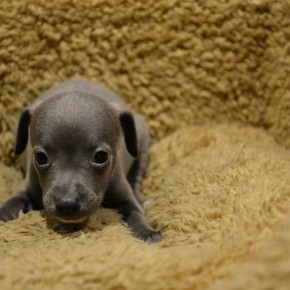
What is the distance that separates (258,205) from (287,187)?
173 mm

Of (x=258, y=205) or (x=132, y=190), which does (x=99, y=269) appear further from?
(x=132, y=190)

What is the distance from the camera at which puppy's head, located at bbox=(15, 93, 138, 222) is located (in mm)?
2041

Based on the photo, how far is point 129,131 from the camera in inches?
94.8

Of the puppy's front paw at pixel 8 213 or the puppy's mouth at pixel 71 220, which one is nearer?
the puppy's mouth at pixel 71 220

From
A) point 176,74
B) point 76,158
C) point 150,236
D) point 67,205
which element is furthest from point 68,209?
point 176,74

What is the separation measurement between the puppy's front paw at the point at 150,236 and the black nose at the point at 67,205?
11.4 inches

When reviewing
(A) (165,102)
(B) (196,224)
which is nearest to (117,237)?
(B) (196,224)

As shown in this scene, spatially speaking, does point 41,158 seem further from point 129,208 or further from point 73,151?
point 129,208

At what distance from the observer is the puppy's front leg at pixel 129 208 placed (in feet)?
7.13

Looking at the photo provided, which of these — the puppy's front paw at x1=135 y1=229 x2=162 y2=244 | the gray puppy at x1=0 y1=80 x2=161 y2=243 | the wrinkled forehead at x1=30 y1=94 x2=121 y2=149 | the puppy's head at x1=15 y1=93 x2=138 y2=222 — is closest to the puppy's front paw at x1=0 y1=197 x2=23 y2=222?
the gray puppy at x1=0 y1=80 x2=161 y2=243

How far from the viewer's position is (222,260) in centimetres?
160

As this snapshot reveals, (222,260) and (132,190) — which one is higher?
(222,260)

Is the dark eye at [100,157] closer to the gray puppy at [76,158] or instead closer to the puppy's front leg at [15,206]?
the gray puppy at [76,158]

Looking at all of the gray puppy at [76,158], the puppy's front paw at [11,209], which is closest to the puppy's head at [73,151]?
the gray puppy at [76,158]
